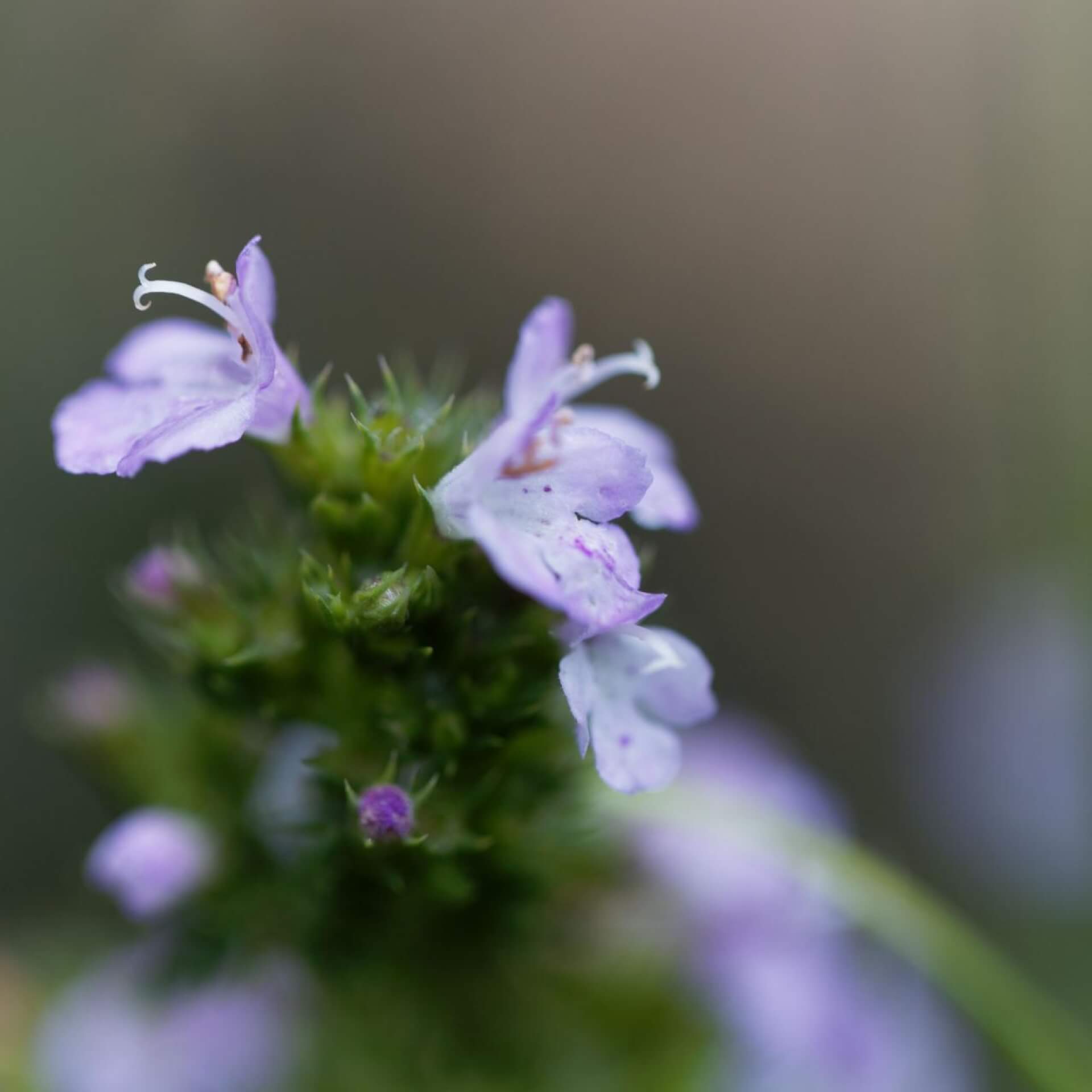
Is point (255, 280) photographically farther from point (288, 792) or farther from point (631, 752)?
point (288, 792)

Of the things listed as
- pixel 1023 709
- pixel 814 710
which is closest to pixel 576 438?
pixel 1023 709

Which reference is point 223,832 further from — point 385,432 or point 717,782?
point 717,782

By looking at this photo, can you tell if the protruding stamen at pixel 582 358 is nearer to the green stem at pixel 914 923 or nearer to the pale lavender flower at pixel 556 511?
the pale lavender flower at pixel 556 511

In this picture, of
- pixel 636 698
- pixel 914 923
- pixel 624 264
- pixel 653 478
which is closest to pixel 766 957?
pixel 914 923

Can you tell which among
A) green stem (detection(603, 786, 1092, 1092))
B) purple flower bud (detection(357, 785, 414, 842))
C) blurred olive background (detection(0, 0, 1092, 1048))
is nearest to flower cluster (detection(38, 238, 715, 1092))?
purple flower bud (detection(357, 785, 414, 842))

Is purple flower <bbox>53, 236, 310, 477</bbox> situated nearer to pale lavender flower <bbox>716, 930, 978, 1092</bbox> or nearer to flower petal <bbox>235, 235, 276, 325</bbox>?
flower petal <bbox>235, 235, 276, 325</bbox>
